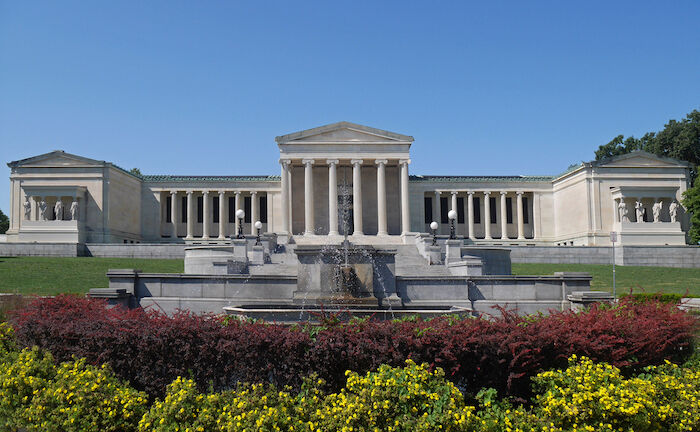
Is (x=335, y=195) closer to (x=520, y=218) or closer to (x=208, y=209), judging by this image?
(x=208, y=209)

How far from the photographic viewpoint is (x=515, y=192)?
6081 cm

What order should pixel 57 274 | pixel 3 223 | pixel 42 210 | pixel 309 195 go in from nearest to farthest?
pixel 57 274 → pixel 309 195 → pixel 42 210 → pixel 3 223

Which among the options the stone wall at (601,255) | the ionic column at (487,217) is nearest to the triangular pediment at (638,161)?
the ionic column at (487,217)

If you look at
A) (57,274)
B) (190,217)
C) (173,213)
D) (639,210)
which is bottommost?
(57,274)

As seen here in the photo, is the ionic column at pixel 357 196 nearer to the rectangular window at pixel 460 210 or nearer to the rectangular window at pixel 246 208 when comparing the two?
the rectangular window at pixel 460 210

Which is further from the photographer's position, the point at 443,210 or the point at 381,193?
the point at 443,210

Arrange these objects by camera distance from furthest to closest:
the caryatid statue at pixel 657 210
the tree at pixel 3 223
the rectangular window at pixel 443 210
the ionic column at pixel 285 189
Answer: the tree at pixel 3 223
the rectangular window at pixel 443 210
the caryatid statue at pixel 657 210
the ionic column at pixel 285 189

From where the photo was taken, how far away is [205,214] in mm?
59125

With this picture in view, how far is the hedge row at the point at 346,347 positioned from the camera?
7.14m

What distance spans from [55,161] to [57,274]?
29.9m

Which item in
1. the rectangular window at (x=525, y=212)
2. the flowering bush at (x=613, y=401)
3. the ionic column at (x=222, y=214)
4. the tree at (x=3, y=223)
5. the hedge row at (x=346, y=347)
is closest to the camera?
the flowering bush at (x=613, y=401)

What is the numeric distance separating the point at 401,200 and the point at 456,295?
117 ft

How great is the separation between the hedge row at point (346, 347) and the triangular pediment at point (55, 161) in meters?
50.7

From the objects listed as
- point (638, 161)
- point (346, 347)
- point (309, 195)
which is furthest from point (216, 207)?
point (346, 347)
